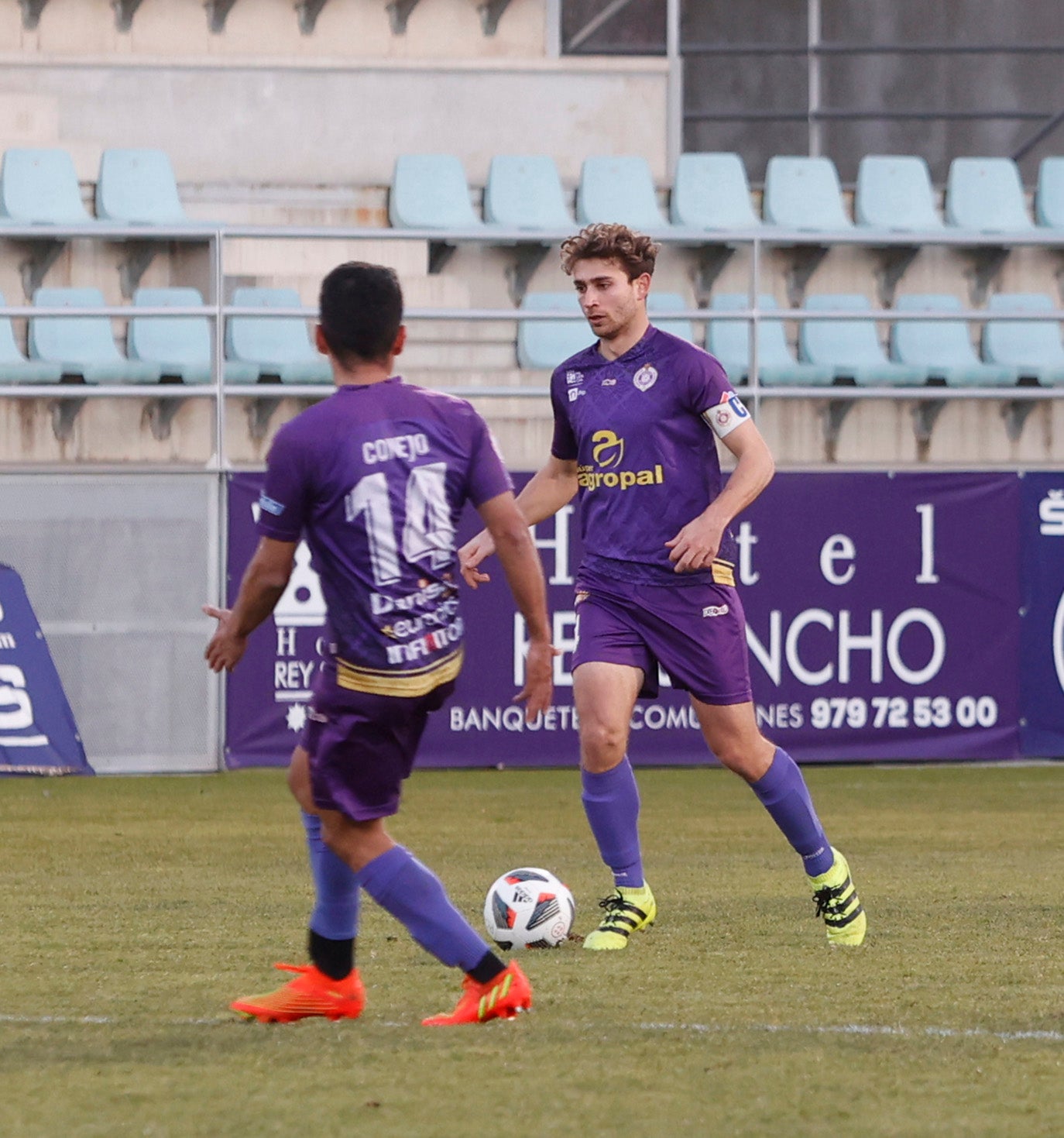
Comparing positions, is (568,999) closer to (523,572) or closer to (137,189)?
(523,572)

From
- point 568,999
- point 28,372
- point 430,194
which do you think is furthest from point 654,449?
point 430,194

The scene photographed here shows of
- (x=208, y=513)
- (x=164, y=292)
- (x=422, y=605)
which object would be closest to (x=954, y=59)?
(x=164, y=292)

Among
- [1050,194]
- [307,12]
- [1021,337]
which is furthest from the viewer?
[307,12]

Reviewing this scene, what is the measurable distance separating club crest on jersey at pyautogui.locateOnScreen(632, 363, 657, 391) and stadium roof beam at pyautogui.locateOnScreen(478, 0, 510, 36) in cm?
1164

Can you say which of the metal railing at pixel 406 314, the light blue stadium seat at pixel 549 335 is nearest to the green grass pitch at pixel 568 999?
the metal railing at pixel 406 314

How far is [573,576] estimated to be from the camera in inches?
473

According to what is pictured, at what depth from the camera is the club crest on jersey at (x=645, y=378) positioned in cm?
600

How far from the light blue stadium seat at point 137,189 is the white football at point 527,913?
927 cm

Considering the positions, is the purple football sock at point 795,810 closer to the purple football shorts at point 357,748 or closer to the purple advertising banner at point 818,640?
the purple football shorts at point 357,748

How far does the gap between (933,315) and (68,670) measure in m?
5.46

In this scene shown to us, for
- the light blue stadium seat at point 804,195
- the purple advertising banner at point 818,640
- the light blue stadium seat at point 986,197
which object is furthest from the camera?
the light blue stadium seat at point 986,197

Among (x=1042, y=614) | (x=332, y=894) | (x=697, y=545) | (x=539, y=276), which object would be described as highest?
Result: (x=539, y=276)

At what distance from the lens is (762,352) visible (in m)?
14.3

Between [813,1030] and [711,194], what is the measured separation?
11.5 meters
